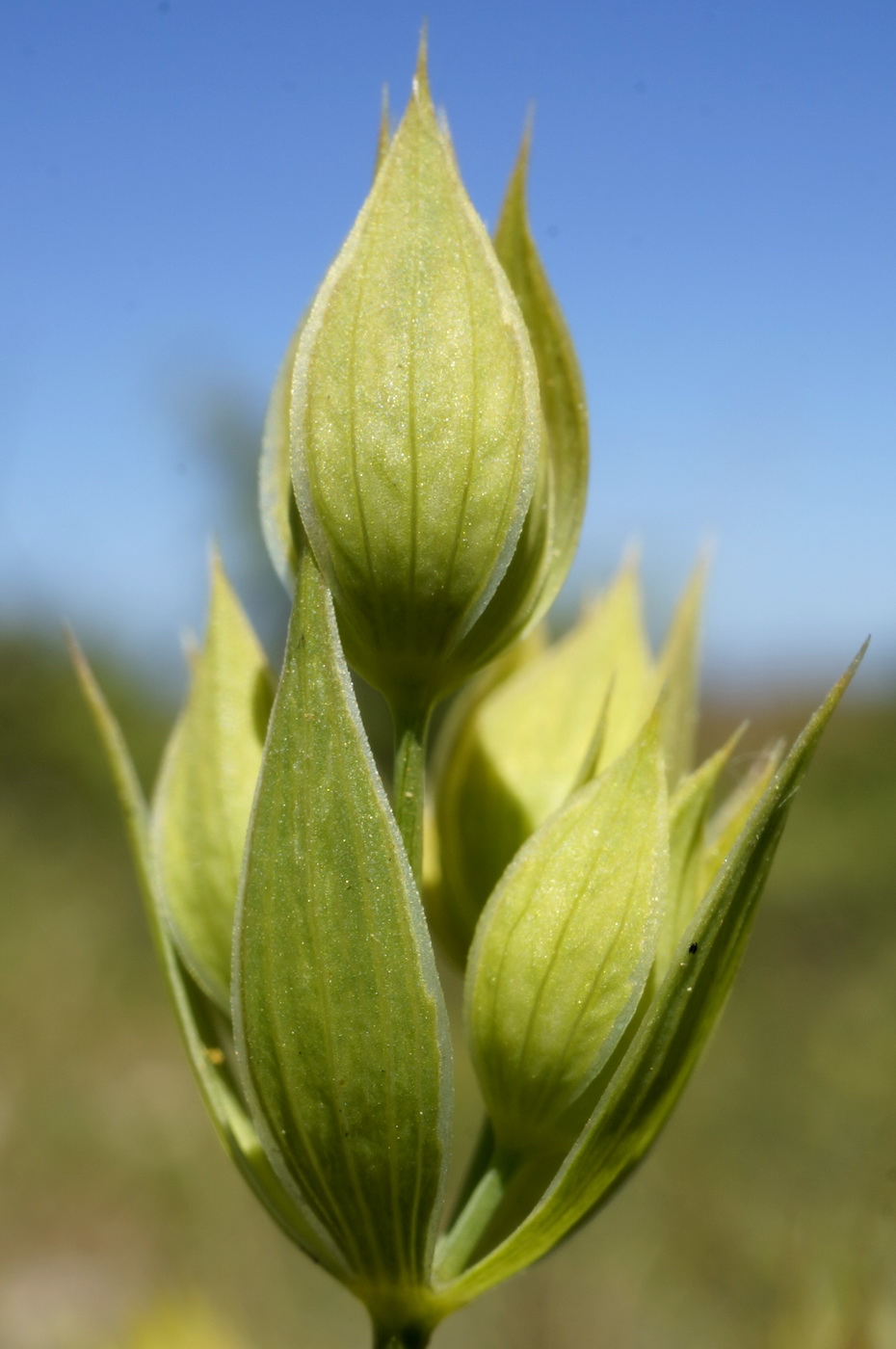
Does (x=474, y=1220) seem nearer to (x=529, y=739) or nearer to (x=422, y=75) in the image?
(x=529, y=739)

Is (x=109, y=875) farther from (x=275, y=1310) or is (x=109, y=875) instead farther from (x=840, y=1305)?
(x=840, y=1305)

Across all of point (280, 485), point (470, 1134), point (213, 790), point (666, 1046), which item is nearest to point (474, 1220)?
point (666, 1046)

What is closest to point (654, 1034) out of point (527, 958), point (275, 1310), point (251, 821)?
point (527, 958)

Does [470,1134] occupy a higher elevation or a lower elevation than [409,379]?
lower

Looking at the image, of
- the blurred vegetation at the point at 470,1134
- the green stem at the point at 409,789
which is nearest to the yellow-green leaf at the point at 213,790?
the green stem at the point at 409,789

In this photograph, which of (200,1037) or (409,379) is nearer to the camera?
(409,379)

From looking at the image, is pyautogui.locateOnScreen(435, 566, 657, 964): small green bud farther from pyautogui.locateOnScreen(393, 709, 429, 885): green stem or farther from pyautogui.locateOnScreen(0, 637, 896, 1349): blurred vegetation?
pyautogui.locateOnScreen(0, 637, 896, 1349): blurred vegetation

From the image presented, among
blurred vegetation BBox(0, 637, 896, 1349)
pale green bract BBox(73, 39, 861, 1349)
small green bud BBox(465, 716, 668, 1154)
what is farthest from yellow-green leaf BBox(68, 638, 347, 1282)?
blurred vegetation BBox(0, 637, 896, 1349)
